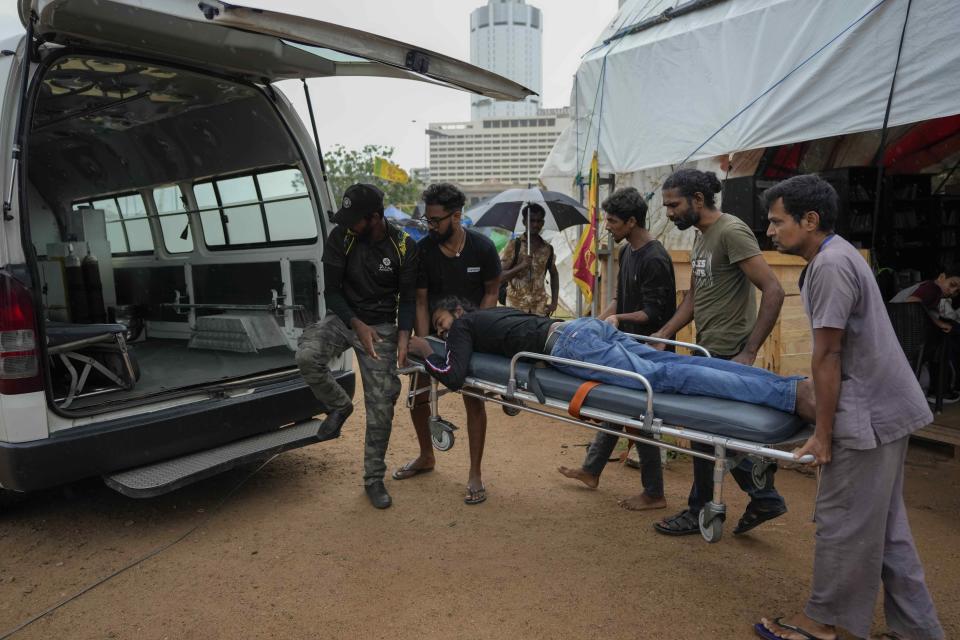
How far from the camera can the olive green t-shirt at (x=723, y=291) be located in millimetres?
3455

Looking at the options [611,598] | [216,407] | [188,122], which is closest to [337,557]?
[216,407]

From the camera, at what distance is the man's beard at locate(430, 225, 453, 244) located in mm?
4047

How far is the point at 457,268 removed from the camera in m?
4.12

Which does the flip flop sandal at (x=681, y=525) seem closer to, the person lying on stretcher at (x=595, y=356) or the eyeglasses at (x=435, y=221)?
the person lying on stretcher at (x=595, y=356)

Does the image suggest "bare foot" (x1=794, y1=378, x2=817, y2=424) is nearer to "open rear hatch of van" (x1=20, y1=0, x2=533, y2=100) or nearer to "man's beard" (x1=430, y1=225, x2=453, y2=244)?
"man's beard" (x1=430, y1=225, x2=453, y2=244)

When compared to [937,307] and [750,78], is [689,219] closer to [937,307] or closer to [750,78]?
[750,78]

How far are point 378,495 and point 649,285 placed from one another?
6.67ft

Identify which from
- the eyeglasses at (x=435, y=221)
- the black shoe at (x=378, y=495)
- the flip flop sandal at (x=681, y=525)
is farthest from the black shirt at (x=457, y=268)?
the flip flop sandal at (x=681, y=525)

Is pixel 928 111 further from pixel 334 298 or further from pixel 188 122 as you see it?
pixel 188 122

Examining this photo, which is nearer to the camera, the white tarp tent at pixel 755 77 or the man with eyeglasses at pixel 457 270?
the man with eyeglasses at pixel 457 270

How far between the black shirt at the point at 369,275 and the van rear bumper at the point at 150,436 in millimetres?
565

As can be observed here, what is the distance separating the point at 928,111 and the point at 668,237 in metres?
4.04

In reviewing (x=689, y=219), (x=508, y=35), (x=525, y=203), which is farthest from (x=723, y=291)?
(x=508, y=35)

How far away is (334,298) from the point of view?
3.93 meters
